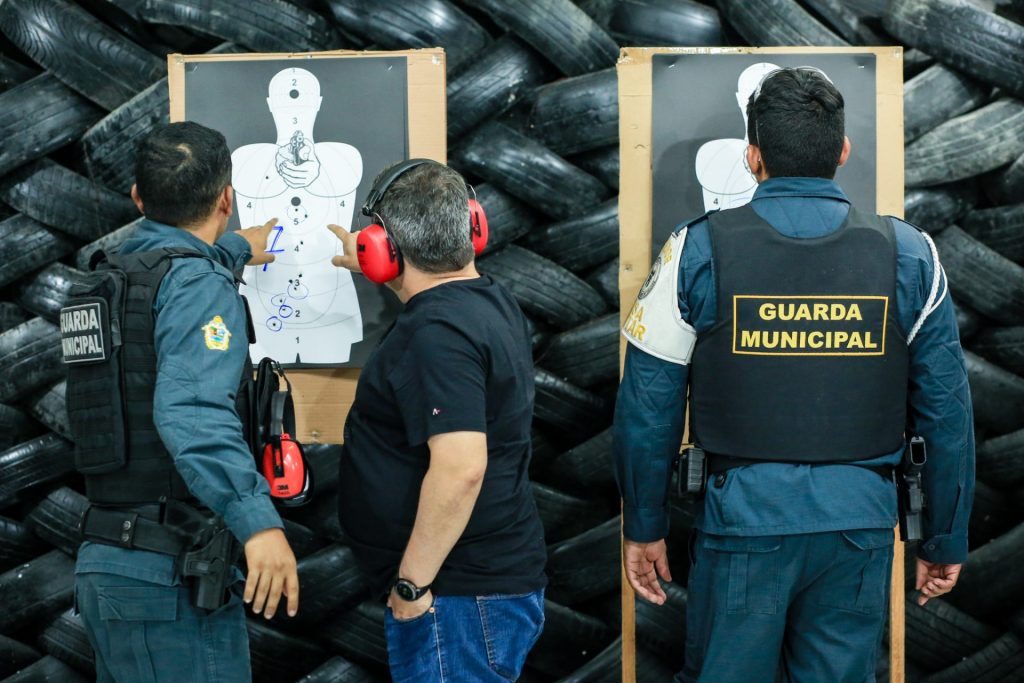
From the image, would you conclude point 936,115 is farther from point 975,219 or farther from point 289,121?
point 289,121

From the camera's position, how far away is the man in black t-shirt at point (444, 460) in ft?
4.51

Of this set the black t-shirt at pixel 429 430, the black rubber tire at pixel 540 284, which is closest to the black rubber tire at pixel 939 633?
the black rubber tire at pixel 540 284

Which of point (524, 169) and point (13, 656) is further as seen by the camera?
point (13, 656)

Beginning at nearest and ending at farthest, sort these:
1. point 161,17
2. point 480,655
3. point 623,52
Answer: point 480,655
point 623,52
point 161,17

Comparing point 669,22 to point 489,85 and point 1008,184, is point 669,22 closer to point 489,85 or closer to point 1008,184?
point 489,85

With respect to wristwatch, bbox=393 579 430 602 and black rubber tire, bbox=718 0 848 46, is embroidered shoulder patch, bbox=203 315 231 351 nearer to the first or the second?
wristwatch, bbox=393 579 430 602

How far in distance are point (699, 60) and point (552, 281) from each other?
0.53m

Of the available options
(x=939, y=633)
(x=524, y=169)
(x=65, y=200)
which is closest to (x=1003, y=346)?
(x=939, y=633)

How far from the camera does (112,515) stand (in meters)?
1.46

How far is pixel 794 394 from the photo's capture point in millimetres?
1496

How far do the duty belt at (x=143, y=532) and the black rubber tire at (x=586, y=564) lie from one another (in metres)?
0.92

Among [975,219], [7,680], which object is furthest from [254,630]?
[975,219]

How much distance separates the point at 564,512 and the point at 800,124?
995 mm

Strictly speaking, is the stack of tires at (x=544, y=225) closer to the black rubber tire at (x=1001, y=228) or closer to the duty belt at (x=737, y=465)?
the black rubber tire at (x=1001, y=228)
